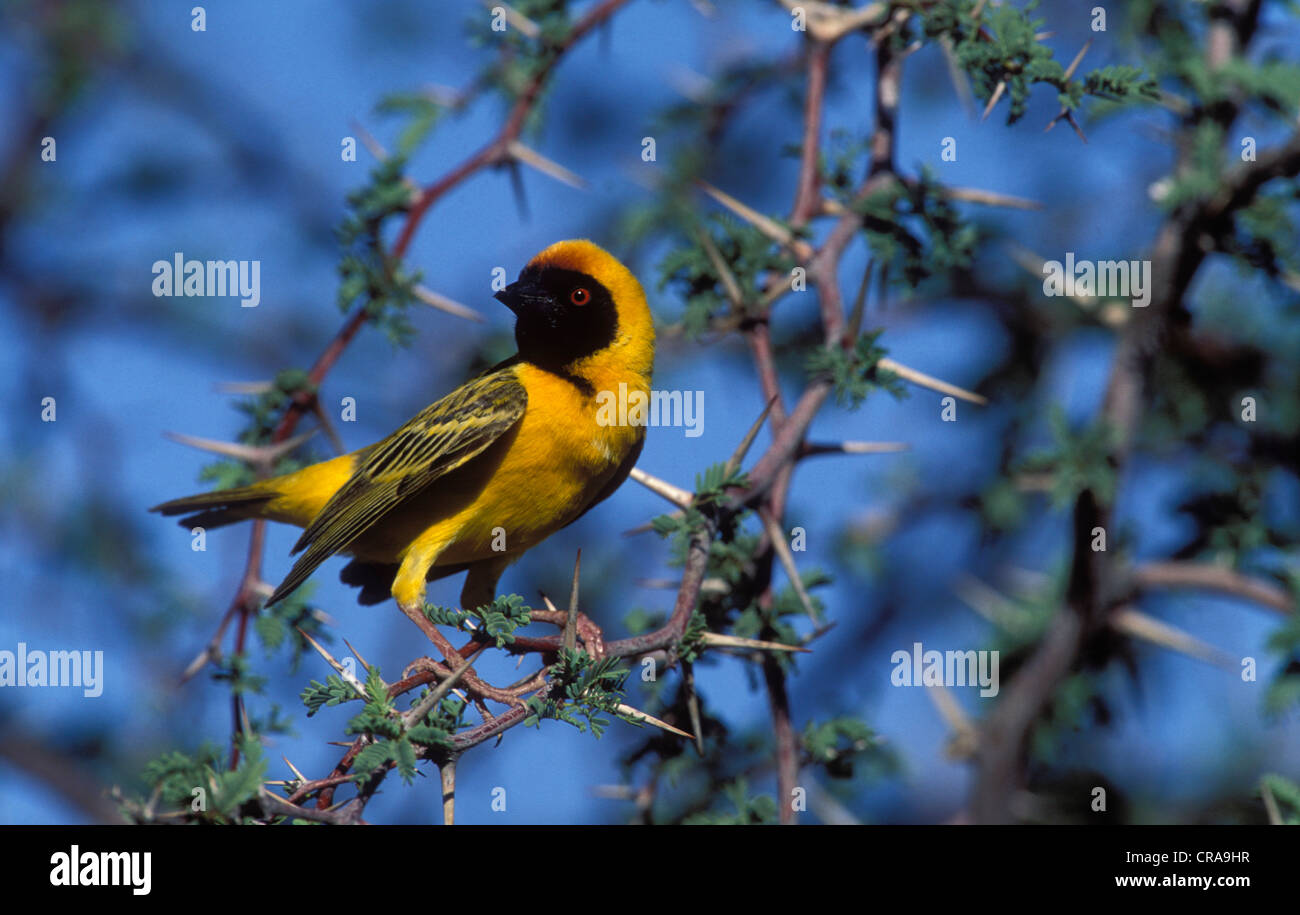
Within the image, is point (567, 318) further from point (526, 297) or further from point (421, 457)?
point (421, 457)

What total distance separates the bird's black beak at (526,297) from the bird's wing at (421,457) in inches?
11.3

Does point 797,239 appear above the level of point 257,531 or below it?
above

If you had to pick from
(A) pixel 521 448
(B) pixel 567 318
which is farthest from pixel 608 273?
(A) pixel 521 448

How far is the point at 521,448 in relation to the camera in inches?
168

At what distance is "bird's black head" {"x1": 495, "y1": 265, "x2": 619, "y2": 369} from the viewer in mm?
4414

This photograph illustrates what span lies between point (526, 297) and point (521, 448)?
0.58 metres

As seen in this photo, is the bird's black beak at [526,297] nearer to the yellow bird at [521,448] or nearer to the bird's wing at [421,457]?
the yellow bird at [521,448]
